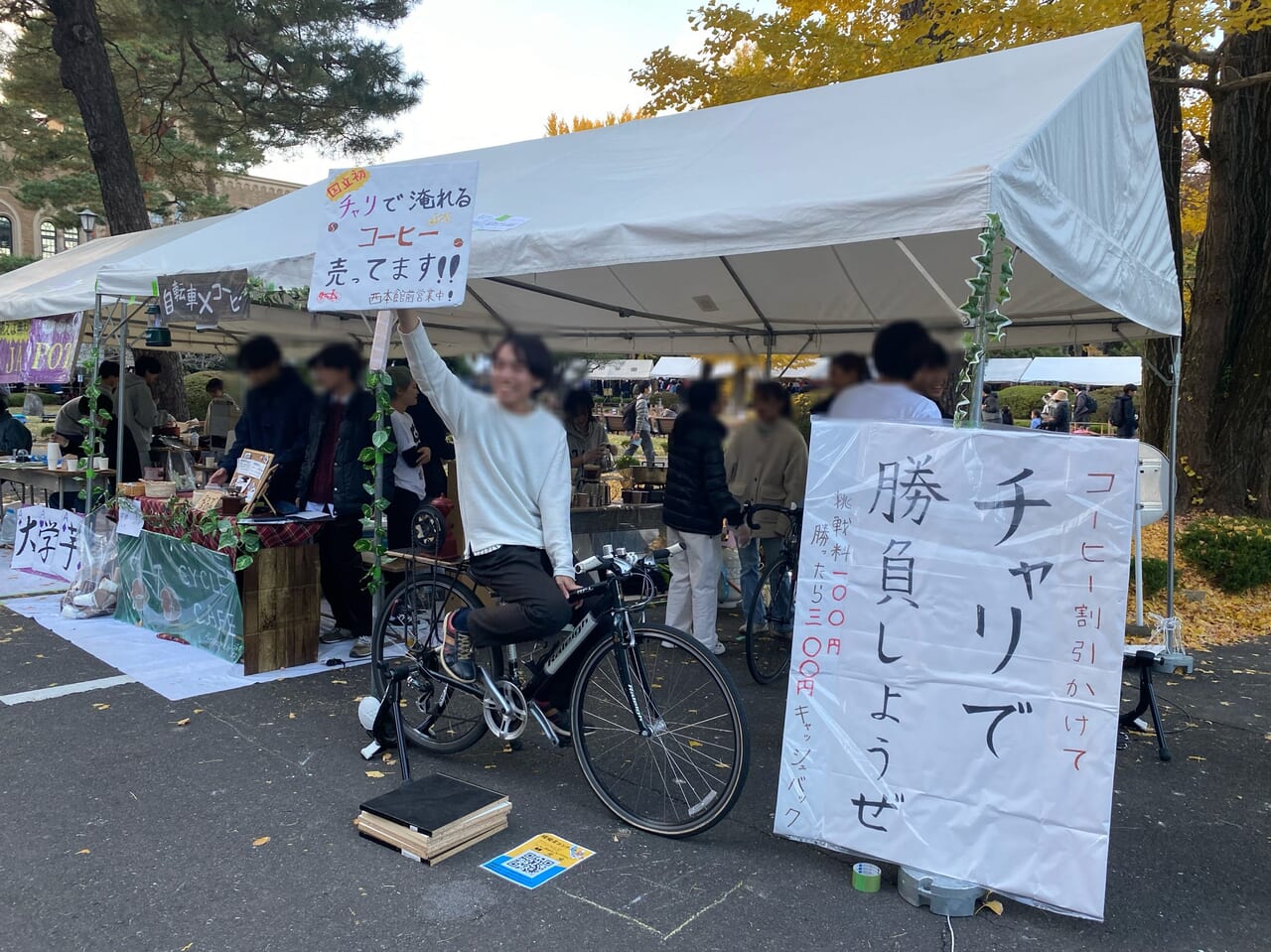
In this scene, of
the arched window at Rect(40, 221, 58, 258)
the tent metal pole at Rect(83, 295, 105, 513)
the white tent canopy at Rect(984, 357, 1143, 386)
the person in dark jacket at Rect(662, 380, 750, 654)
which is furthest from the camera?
the arched window at Rect(40, 221, 58, 258)

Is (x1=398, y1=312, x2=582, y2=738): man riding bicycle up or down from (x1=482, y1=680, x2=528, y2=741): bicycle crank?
up

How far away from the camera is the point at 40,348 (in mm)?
7629

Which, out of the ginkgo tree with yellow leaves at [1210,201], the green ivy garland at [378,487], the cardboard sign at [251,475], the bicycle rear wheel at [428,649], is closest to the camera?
the bicycle rear wheel at [428,649]

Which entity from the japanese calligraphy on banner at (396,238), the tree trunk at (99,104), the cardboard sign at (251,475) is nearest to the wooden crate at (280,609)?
the cardboard sign at (251,475)

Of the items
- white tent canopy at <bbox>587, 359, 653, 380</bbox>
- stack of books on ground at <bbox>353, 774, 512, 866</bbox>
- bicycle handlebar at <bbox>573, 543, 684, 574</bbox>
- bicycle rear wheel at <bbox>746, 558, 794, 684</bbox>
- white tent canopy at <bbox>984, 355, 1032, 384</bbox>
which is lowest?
stack of books on ground at <bbox>353, 774, 512, 866</bbox>

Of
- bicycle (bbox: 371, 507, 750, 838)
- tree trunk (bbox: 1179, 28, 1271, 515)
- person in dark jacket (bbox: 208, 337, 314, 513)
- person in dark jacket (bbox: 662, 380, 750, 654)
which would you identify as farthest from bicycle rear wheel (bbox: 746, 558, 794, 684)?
tree trunk (bbox: 1179, 28, 1271, 515)

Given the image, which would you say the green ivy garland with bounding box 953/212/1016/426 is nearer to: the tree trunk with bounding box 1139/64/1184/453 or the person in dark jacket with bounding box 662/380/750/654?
the person in dark jacket with bounding box 662/380/750/654

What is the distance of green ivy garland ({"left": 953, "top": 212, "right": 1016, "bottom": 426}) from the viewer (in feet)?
9.86

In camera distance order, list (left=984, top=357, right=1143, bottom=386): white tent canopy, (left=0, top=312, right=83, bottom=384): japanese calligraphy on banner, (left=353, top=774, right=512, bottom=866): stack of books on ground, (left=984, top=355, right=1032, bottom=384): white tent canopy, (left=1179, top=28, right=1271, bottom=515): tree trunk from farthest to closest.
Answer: (left=984, top=357, right=1143, bottom=386): white tent canopy
(left=984, top=355, right=1032, bottom=384): white tent canopy
(left=1179, top=28, right=1271, bottom=515): tree trunk
(left=0, top=312, right=83, bottom=384): japanese calligraphy on banner
(left=353, top=774, right=512, bottom=866): stack of books on ground

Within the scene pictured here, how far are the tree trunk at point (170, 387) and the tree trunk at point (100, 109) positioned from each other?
0.02 m

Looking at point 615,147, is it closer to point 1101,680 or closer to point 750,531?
point 750,531

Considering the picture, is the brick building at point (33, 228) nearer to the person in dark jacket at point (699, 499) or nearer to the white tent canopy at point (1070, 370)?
the white tent canopy at point (1070, 370)

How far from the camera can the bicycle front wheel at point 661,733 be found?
3.09 m

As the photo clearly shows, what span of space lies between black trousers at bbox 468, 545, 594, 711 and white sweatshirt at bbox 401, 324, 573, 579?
0.05 m
